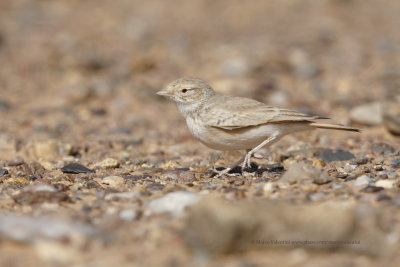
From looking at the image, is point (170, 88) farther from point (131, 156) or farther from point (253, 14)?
point (253, 14)

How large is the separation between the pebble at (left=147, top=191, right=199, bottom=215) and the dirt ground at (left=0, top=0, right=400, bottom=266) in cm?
1

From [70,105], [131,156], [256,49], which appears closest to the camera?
[131,156]

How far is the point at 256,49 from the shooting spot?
13695mm

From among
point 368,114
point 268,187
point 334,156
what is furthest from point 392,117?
point 268,187

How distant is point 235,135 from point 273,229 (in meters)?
2.42

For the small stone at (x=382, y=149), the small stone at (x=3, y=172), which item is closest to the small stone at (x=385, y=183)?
the small stone at (x=382, y=149)

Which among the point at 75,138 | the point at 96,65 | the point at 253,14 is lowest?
the point at 75,138

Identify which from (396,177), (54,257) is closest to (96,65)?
(396,177)

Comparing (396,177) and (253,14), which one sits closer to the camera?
(396,177)

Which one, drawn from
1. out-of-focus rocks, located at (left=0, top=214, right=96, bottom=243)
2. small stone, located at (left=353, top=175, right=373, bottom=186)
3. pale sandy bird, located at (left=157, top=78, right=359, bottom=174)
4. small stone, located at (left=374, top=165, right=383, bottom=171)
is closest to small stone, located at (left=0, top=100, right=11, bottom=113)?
pale sandy bird, located at (left=157, top=78, right=359, bottom=174)

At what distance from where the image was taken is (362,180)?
17.8 ft

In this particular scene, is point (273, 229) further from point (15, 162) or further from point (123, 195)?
point (15, 162)

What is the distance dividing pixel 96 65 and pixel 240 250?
9491 mm

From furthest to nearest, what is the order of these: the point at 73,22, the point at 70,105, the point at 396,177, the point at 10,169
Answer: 1. the point at 73,22
2. the point at 70,105
3. the point at 10,169
4. the point at 396,177
